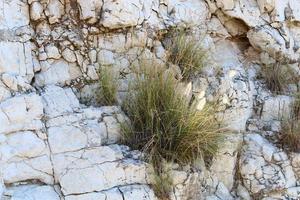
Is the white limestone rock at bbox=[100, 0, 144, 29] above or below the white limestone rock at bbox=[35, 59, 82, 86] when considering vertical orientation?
above

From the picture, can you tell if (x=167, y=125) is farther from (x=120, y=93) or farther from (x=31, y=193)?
(x=31, y=193)

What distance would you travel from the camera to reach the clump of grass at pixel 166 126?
3.40 metres

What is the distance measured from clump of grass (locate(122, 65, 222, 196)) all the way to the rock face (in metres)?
0.08

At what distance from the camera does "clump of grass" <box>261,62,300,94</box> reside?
14.5ft

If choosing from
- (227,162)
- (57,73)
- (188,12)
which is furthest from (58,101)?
(188,12)

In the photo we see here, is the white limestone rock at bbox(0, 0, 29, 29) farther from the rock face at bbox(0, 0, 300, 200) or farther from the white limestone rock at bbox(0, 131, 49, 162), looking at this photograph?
the white limestone rock at bbox(0, 131, 49, 162)

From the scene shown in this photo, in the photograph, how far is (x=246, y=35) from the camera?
15.3 ft

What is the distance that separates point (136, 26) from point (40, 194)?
155 cm

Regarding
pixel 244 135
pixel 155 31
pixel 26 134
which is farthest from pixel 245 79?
pixel 26 134

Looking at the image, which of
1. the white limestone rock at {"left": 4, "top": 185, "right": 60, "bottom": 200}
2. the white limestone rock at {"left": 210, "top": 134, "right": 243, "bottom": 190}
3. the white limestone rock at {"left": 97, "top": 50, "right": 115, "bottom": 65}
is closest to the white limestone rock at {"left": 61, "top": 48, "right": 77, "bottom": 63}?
the white limestone rock at {"left": 97, "top": 50, "right": 115, "bottom": 65}

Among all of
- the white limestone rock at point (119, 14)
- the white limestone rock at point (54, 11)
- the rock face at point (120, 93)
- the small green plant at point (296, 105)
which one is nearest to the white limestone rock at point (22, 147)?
the rock face at point (120, 93)

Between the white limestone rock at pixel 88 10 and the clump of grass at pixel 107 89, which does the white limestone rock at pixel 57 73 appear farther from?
the white limestone rock at pixel 88 10

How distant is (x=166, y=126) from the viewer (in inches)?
135

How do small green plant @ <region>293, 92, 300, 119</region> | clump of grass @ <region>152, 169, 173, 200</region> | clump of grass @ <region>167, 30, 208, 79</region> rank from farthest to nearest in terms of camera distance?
small green plant @ <region>293, 92, 300, 119</region>, clump of grass @ <region>167, 30, 208, 79</region>, clump of grass @ <region>152, 169, 173, 200</region>
